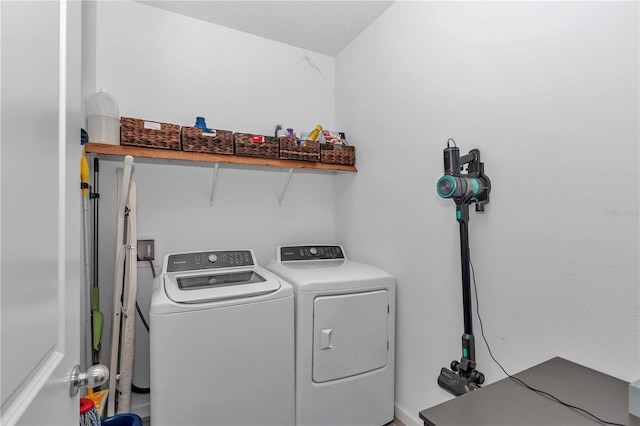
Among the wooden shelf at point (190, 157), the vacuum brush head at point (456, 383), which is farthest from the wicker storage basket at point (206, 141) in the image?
the vacuum brush head at point (456, 383)

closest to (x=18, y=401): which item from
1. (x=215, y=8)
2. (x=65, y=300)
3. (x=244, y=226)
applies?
(x=65, y=300)

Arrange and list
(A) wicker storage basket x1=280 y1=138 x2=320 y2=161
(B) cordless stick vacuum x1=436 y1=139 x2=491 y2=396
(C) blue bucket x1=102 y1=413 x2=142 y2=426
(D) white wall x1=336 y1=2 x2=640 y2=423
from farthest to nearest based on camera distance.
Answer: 1. (A) wicker storage basket x1=280 y1=138 x2=320 y2=161
2. (C) blue bucket x1=102 y1=413 x2=142 y2=426
3. (B) cordless stick vacuum x1=436 y1=139 x2=491 y2=396
4. (D) white wall x1=336 y1=2 x2=640 y2=423

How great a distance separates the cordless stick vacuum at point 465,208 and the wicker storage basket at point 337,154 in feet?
3.27

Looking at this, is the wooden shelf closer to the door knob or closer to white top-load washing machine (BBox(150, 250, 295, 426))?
white top-load washing machine (BBox(150, 250, 295, 426))

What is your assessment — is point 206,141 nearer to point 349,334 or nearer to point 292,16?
point 292,16

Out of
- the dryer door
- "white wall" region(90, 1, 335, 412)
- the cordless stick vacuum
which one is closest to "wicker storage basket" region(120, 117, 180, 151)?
"white wall" region(90, 1, 335, 412)

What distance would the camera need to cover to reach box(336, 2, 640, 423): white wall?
Answer: 1.09 m

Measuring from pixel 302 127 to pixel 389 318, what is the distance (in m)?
1.62

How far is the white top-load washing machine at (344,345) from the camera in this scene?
1.73 metres

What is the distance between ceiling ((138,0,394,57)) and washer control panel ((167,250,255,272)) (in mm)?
1639

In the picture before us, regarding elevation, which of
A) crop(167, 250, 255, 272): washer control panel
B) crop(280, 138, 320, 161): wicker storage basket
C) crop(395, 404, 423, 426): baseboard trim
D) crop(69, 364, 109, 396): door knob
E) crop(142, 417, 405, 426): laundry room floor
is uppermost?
crop(280, 138, 320, 161): wicker storage basket

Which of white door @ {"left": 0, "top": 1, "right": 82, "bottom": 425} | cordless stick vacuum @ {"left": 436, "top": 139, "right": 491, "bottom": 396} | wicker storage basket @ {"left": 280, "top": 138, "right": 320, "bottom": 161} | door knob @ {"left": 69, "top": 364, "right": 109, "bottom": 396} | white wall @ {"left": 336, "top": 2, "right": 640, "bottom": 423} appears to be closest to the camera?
white door @ {"left": 0, "top": 1, "right": 82, "bottom": 425}

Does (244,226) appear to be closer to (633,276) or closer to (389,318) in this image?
(389,318)

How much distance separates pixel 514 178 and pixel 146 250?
2.15m
